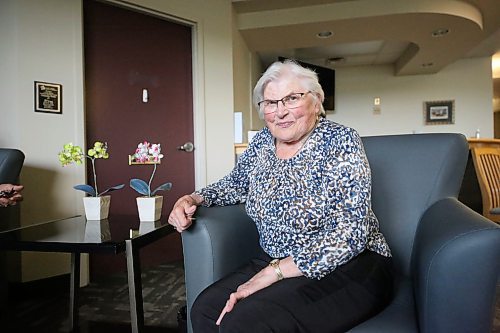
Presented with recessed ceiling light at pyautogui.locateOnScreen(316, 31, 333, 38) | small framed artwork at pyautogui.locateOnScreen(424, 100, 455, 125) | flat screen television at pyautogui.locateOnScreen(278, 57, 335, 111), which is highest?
recessed ceiling light at pyautogui.locateOnScreen(316, 31, 333, 38)

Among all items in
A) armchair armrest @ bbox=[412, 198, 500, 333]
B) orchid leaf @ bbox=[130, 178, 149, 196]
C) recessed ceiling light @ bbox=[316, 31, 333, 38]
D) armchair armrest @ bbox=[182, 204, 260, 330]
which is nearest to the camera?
armchair armrest @ bbox=[412, 198, 500, 333]

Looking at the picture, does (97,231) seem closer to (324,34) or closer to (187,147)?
(187,147)

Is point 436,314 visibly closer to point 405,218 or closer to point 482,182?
point 405,218

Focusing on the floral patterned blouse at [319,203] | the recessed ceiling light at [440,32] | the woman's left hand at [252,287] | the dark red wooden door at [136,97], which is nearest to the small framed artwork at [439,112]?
the recessed ceiling light at [440,32]

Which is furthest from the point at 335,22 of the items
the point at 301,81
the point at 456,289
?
the point at 456,289

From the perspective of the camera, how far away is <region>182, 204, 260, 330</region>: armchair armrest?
119 cm

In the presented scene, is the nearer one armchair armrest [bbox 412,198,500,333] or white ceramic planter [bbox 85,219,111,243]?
armchair armrest [bbox 412,198,500,333]

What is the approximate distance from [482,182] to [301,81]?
230 cm

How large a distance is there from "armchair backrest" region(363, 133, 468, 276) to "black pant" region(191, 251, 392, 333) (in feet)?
0.93

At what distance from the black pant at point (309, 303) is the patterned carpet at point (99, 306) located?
0.63 m

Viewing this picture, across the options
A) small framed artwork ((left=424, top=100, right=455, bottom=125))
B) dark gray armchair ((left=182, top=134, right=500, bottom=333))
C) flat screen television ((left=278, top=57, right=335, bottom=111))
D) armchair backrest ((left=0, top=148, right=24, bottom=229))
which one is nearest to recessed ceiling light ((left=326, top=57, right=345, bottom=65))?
flat screen television ((left=278, top=57, right=335, bottom=111))

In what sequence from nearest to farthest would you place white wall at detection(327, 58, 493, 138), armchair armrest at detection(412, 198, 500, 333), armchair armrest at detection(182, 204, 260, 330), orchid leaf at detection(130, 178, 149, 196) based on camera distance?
armchair armrest at detection(412, 198, 500, 333)
armchair armrest at detection(182, 204, 260, 330)
orchid leaf at detection(130, 178, 149, 196)
white wall at detection(327, 58, 493, 138)

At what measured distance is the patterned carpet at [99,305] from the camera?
1.89m

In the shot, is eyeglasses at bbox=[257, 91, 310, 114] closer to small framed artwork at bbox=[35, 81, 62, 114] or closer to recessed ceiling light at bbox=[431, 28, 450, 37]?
small framed artwork at bbox=[35, 81, 62, 114]
